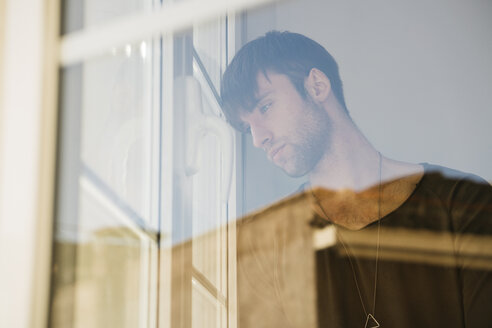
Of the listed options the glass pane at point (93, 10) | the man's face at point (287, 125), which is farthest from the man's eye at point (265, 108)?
the glass pane at point (93, 10)

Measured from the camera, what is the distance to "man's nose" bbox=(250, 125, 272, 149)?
1.02 m

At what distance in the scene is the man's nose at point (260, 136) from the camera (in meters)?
1.02

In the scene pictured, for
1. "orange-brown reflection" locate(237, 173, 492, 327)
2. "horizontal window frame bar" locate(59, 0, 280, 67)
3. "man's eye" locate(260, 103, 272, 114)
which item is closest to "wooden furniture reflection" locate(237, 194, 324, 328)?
"orange-brown reflection" locate(237, 173, 492, 327)

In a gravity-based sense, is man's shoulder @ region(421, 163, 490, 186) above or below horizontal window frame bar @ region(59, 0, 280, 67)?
below

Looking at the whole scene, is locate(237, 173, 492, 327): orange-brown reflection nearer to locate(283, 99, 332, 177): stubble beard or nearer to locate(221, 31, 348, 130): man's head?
locate(283, 99, 332, 177): stubble beard

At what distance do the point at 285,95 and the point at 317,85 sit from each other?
3.1 inches

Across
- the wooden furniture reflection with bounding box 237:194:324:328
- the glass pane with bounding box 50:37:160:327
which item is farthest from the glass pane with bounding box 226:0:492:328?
the glass pane with bounding box 50:37:160:327

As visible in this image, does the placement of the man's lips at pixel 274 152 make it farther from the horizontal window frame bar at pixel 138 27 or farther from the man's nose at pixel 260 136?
the horizontal window frame bar at pixel 138 27

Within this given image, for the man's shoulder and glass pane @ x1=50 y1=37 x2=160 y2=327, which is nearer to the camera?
glass pane @ x1=50 y1=37 x2=160 y2=327

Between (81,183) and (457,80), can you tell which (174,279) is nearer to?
(81,183)

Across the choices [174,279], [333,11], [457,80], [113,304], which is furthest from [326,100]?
[113,304]

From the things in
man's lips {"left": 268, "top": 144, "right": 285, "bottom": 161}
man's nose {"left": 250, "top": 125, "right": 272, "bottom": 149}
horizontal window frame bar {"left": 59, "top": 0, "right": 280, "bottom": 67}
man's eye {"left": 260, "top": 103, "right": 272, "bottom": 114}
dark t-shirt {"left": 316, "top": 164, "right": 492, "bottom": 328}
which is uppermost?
horizontal window frame bar {"left": 59, "top": 0, "right": 280, "bottom": 67}

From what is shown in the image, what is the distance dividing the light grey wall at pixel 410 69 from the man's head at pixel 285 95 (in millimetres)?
30

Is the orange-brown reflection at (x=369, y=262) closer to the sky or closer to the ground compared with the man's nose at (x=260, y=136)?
closer to the ground
